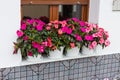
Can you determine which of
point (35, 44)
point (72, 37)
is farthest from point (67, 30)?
point (35, 44)

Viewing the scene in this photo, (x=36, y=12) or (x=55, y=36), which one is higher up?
(x=36, y=12)

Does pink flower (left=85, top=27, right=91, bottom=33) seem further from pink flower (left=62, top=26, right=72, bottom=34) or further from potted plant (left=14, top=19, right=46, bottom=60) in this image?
potted plant (left=14, top=19, right=46, bottom=60)

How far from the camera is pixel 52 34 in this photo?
7.22 ft

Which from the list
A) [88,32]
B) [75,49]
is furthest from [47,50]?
[88,32]

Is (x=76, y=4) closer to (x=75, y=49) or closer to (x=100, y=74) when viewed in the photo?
(x=75, y=49)

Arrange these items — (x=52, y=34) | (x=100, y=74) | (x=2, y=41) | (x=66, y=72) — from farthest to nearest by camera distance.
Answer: (x=100, y=74) → (x=66, y=72) → (x=52, y=34) → (x=2, y=41)

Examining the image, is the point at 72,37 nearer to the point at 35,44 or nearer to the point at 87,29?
→ the point at 87,29

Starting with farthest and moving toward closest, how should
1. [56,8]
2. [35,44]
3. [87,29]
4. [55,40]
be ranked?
[56,8], [87,29], [55,40], [35,44]

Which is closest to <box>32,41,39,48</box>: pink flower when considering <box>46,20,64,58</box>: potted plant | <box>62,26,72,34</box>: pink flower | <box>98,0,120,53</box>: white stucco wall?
<box>46,20,64,58</box>: potted plant

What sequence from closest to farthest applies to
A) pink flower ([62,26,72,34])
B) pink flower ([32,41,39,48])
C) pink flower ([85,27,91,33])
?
pink flower ([32,41,39,48])
pink flower ([62,26,72,34])
pink flower ([85,27,91,33])

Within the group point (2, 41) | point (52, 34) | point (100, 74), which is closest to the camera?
point (2, 41)

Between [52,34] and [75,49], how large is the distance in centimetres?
29

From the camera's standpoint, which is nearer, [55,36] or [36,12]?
[55,36]

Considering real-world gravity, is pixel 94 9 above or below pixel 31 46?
above
